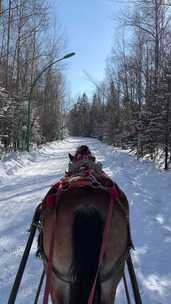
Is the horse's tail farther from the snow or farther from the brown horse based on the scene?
the snow

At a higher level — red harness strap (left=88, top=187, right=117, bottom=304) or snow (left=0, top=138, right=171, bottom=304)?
red harness strap (left=88, top=187, right=117, bottom=304)

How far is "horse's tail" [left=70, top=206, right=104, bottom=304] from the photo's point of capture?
2707 millimetres

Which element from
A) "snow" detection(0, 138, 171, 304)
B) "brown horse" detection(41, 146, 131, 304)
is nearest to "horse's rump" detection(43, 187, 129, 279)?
"brown horse" detection(41, 146, 131, 304)

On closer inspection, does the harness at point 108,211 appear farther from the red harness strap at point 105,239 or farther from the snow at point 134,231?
the snow at point 134,231

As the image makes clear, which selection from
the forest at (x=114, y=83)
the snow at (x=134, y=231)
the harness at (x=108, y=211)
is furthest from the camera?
the forest at (x=114, y=83)

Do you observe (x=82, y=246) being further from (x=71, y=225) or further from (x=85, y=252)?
(x=71, y=225)

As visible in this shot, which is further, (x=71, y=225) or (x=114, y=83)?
(x=114, y=83)

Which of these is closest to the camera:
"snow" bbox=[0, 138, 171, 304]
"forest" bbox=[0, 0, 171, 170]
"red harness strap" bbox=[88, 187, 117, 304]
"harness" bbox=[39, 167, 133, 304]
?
"red harness strap" bbox=[88, 187, 117, 304]

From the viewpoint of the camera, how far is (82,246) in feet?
9.00

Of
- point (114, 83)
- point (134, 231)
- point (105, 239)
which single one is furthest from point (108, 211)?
point (114, 83)

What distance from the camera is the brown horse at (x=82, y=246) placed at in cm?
273

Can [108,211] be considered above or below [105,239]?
above

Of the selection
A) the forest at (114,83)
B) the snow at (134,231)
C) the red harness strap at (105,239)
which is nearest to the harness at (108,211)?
the red harness strap at (105,239)

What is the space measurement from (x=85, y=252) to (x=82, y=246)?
47mm
